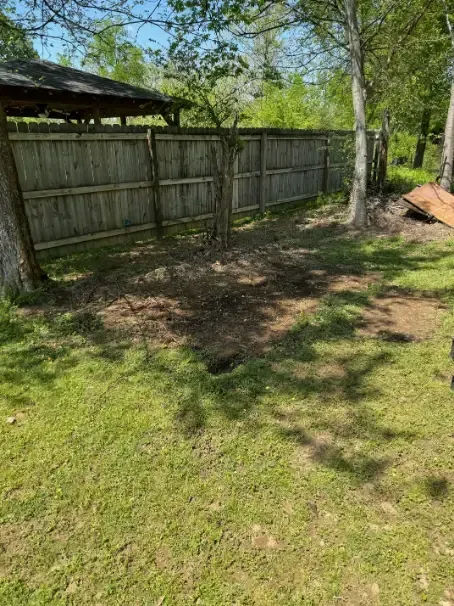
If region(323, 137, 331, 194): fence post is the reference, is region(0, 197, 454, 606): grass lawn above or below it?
below

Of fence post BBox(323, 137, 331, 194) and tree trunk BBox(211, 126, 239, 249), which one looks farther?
fence post BBox(323, 137, 331, 194)

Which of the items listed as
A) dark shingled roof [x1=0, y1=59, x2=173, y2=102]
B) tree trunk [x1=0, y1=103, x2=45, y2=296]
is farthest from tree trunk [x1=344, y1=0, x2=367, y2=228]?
tree trunk [x1=0, y1=103, x2=45, y2=296]

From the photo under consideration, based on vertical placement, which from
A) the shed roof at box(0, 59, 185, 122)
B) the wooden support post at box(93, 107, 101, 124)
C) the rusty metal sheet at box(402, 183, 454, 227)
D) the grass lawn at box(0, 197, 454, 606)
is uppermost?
the shed roof at box(0, 59, 185, 122)

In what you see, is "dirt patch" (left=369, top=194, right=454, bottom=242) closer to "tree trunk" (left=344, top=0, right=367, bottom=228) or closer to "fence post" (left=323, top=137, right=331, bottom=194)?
"tree trunk" (left=344, top=0, right=367, bottom=228)

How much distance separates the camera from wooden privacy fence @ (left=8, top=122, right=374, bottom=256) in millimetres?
6203

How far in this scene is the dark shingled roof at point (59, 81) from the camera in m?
7.69

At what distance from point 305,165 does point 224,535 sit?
1076 centimetres

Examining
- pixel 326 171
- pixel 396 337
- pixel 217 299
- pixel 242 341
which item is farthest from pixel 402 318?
pixel 326 171

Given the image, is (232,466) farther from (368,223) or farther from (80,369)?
(368,223)

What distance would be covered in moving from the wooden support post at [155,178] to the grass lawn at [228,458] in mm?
3746

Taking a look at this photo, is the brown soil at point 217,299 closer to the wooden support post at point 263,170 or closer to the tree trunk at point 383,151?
the wooden support post at point 263,170

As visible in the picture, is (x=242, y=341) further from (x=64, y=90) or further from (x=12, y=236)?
(x=64, y=90)

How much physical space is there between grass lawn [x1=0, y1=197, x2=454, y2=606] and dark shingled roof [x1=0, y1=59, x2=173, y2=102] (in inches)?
213

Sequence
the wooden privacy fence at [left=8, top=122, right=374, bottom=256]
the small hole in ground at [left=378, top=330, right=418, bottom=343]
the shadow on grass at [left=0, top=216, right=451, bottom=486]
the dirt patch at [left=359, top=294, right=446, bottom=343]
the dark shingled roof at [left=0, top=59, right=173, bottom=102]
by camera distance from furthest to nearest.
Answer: the dark shingled roof at [left=0, top=59, right=173, bottom=102]
the wooden privacy fence at [left=8, top=122, right=374, bottom=256]
the dirt patch at [left=359, top=294, right=446, bottom=343]
the small hole in ground at [left=378, top=330, right=418, bottom=343]
the shadow on grass at [left=0, top=216, right=451, bottom=486]
